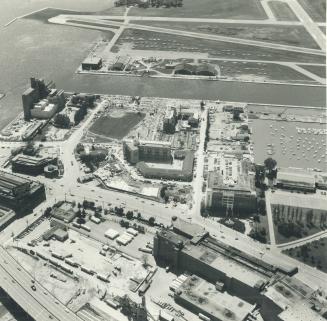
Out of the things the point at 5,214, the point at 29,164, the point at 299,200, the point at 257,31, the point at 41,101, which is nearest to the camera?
the point at 5,214

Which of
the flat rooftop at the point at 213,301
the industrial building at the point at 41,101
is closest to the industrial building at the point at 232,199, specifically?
the flat rooftop at the point at 213,301

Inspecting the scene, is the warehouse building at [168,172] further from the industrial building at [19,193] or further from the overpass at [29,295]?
the overpass at [29,295]

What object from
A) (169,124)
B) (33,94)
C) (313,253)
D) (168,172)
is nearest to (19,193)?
(168,172)

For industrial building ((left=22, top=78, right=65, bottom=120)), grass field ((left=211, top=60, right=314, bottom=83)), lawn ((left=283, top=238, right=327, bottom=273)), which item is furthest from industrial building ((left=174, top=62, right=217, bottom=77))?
lawn ((left=283, top=238, right=327, bottom=273))

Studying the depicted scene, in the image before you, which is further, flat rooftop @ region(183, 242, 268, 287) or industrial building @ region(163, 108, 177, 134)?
industrial building @ region(163, 108, 177, 134)

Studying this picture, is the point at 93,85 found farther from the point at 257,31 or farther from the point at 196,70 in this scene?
the point at 257,31

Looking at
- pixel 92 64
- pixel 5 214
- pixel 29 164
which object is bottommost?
pixel 5 214

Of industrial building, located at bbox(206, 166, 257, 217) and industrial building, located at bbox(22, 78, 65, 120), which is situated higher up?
industrial building, located at bbox(22, 78, 65, 120)

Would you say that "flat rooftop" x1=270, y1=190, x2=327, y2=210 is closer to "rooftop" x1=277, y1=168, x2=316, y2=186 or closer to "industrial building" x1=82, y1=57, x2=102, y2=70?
"rooftop" x1=277, y1=168, x2=316, y2=186
